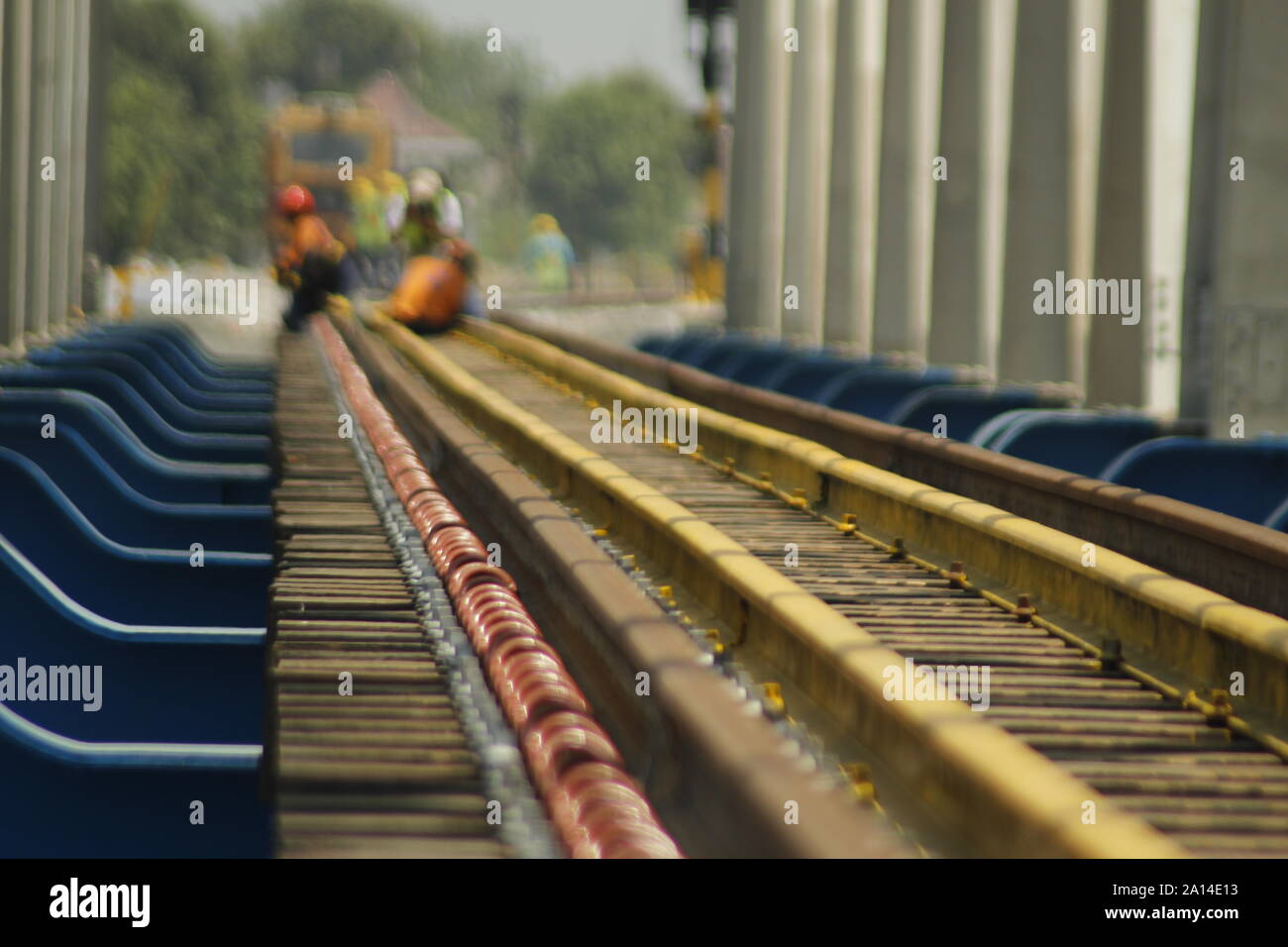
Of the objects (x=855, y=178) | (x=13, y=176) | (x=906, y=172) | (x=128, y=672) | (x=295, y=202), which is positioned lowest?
(x=128, y=672)

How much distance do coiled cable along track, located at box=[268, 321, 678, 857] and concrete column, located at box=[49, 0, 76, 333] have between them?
1031cm

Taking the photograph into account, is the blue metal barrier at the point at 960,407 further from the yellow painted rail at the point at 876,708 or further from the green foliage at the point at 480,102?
the green foliage at the point at 480,102

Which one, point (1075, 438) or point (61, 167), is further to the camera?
point (61, 167)

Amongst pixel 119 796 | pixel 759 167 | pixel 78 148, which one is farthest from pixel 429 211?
pixel 119 796

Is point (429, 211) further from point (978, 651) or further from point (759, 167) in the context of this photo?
point (978, 651)

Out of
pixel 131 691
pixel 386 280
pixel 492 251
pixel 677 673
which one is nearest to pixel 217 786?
pixel 131 691

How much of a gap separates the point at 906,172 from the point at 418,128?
372 ft

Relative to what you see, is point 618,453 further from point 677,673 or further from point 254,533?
point 677,673

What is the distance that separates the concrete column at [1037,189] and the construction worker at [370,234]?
22771 millimetres

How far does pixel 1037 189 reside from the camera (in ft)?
47.4

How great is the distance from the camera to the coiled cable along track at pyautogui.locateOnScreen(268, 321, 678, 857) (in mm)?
3734

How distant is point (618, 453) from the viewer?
35.6 feet

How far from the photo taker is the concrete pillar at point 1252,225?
9734 millimetres

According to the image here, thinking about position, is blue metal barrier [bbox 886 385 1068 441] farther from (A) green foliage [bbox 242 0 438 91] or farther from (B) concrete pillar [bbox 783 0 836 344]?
(A) green foliage [bbox 242 0 438 91]
